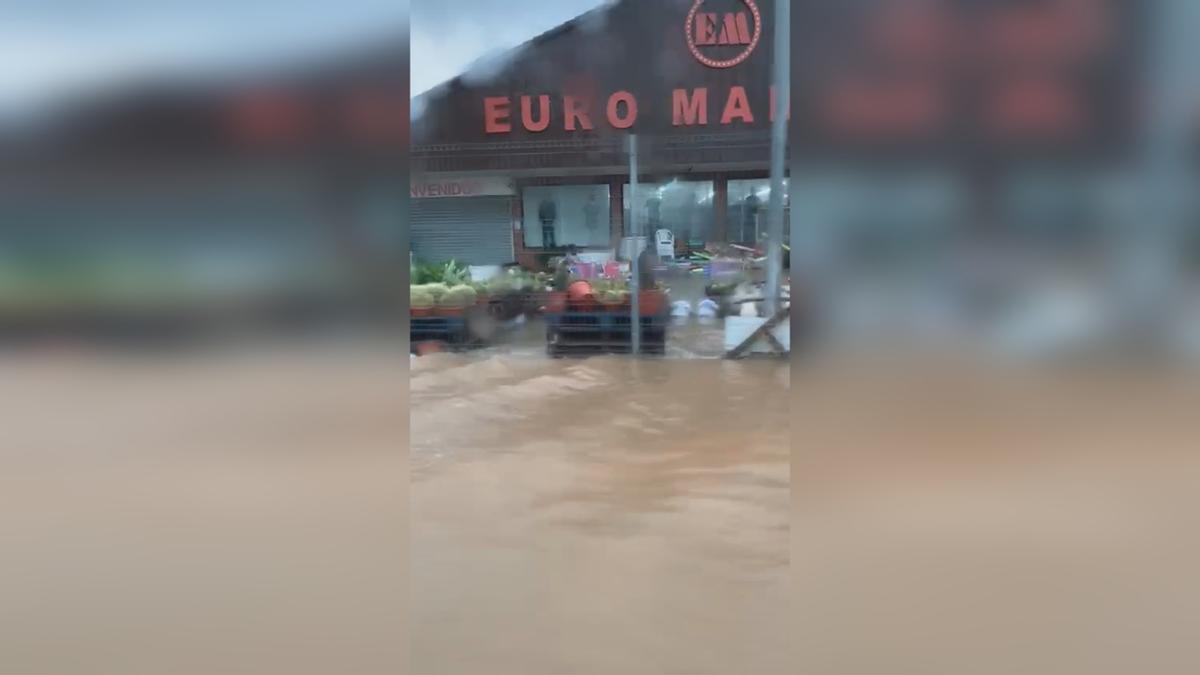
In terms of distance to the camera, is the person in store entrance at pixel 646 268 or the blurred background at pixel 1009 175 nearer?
the blurred background at pixel 1009 175

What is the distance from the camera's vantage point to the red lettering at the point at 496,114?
248 inches

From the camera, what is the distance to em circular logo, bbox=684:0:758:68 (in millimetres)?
5969

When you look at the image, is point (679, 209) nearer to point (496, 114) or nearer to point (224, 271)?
point (496, 114)

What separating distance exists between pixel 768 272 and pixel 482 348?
7.06 feet

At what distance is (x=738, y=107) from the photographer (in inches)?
239

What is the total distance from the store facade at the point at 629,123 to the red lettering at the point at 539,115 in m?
0.01

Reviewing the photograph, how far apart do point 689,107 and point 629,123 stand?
468 millimetres

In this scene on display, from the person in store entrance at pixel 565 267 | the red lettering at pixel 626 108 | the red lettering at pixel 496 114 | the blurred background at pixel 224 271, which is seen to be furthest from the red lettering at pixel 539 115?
the blurred background at pixel 224 271

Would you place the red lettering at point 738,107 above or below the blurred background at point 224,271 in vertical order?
above

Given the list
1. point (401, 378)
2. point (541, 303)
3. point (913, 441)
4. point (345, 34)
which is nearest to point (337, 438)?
point (401, 378)

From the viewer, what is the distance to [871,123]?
103 centimetres

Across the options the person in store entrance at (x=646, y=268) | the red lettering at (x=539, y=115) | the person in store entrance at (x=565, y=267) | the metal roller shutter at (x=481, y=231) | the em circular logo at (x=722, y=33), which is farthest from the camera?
the metal roller shutter at (x=481, y=231)

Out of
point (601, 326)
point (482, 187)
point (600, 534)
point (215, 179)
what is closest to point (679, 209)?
point (601, 326)

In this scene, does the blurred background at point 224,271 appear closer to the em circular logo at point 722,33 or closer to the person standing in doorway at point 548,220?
the em circular logo at point 722,33
